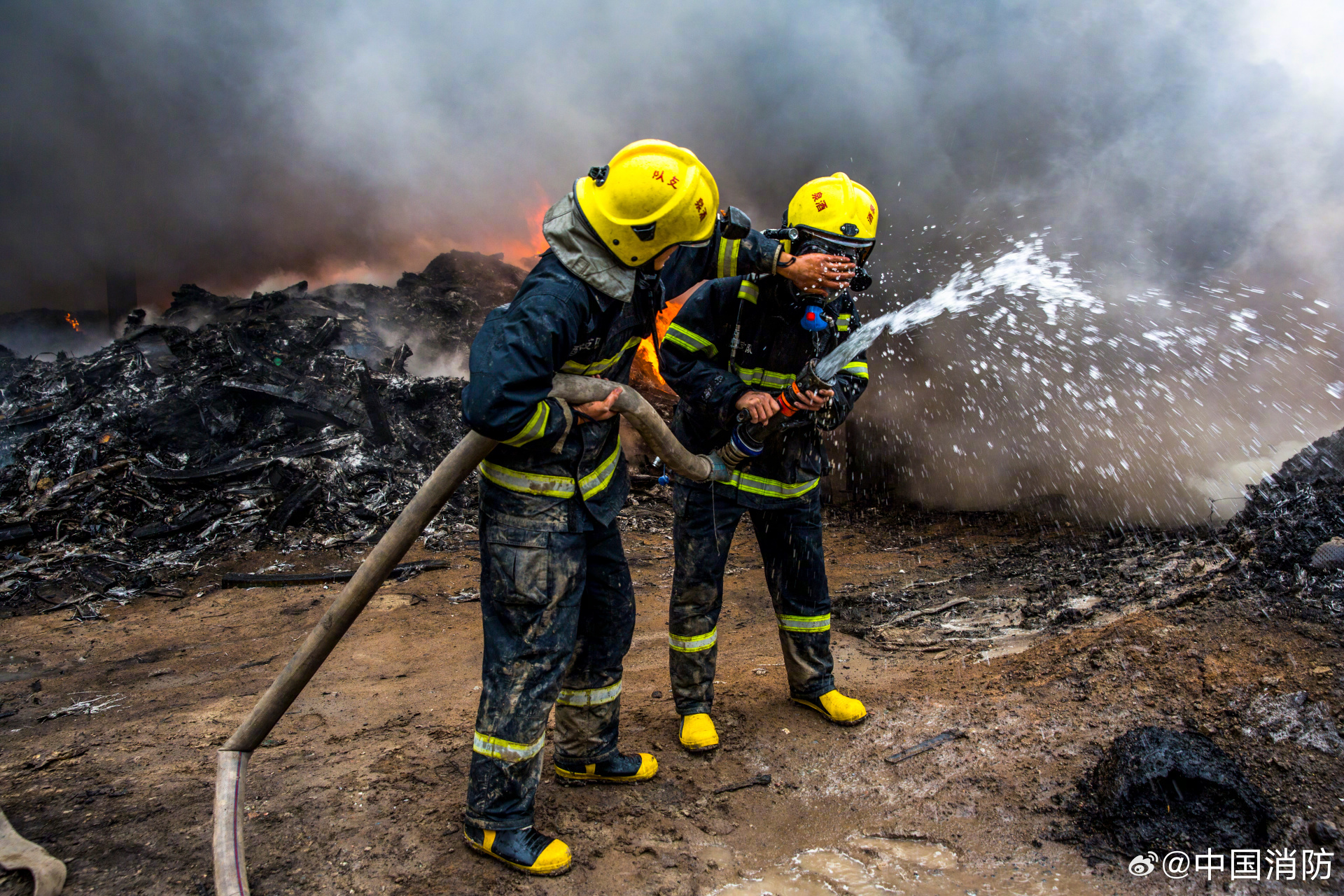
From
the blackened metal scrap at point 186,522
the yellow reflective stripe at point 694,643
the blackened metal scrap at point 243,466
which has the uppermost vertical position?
the blackened metal scrap at point 243,466

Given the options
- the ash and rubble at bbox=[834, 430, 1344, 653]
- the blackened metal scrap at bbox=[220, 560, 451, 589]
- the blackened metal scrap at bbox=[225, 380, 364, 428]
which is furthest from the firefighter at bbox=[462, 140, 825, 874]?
the blackened metal scrap at bbox=[225, 380, 364, 428]

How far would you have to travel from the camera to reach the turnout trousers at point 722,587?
2.98m

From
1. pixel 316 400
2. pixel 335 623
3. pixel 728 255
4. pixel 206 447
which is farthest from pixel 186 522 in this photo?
pixel 728 255

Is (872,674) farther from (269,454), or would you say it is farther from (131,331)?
(131,331)

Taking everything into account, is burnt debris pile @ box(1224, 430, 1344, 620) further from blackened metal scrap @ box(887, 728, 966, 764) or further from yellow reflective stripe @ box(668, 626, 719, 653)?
yellow reflective stripe @ box(668, 626, 719, 653)

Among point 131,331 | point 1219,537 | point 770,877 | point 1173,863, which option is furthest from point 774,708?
point 131,331

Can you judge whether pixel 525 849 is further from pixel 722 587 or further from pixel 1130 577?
pixel 1130 577

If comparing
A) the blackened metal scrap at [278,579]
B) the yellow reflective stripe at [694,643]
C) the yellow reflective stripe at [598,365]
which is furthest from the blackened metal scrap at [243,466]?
the yellow reflective stripe at [598,365]

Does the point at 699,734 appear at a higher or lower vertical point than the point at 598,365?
lower

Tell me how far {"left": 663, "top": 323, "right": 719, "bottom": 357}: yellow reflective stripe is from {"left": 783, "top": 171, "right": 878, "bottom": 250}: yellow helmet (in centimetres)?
62

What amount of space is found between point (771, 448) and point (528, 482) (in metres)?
1.17

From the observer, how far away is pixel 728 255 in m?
2.68

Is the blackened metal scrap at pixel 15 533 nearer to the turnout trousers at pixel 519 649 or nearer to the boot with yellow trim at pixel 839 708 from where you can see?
the turnout trousers at pixel 519 649

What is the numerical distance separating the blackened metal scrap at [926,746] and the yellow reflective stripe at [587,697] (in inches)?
44.0
